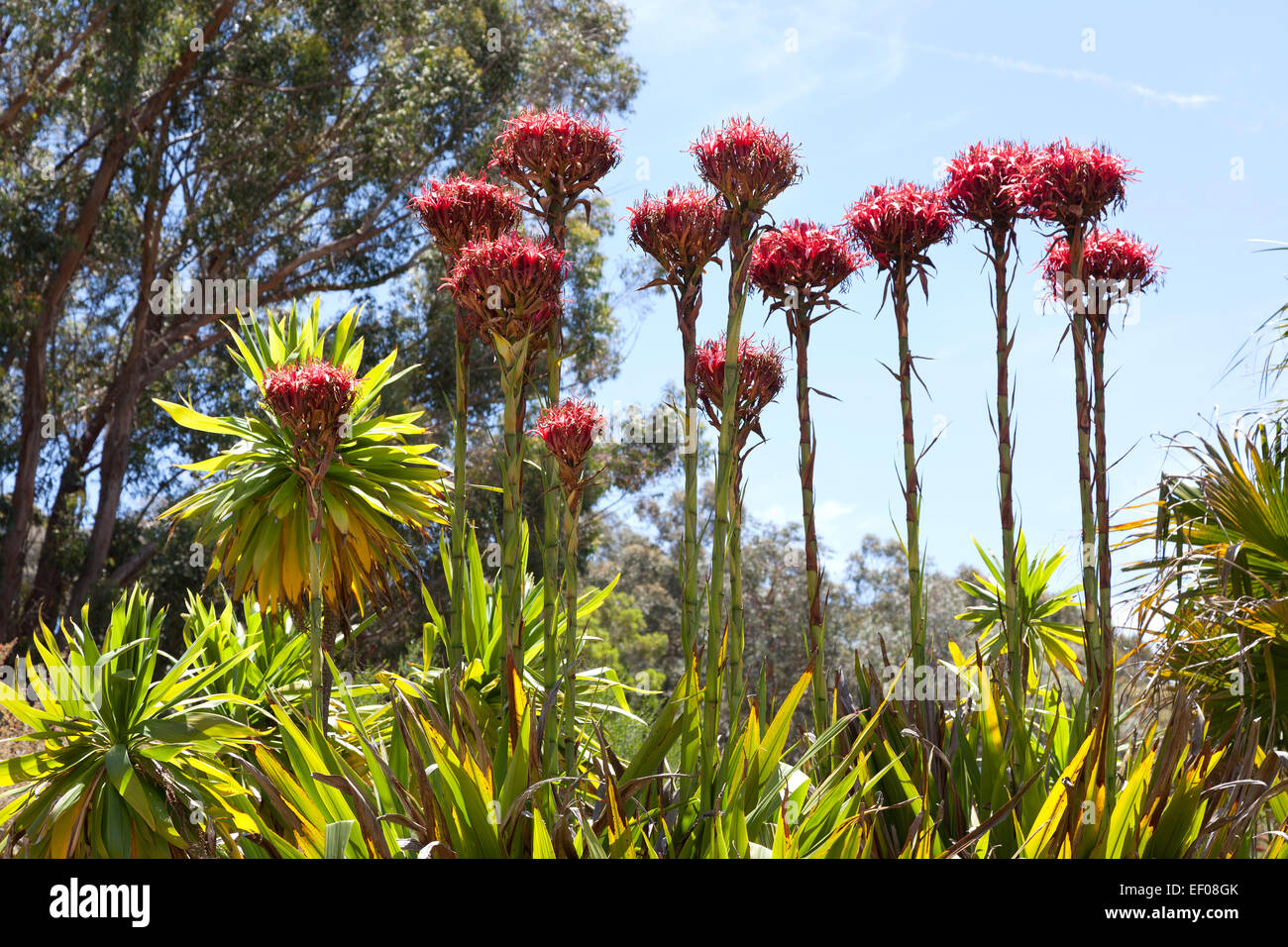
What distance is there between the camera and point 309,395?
2783 mm

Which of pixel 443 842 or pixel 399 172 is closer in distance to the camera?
pixel 443 842

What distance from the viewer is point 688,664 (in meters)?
2.61

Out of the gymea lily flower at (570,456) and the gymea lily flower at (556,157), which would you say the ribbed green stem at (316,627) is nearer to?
the gymea lily flower at (570,456)

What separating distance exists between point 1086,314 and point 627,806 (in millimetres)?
1962

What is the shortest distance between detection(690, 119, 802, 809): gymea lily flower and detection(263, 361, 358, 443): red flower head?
114cm

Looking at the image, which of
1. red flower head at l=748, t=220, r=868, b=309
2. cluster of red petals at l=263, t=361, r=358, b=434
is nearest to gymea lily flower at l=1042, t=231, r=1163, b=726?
red flower head at l=748, t=220, r=868, b=309

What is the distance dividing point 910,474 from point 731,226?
3.26 feet

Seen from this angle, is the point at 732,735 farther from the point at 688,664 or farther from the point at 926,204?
the point at 926,204

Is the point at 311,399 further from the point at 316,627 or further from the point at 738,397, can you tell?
→ the point at 738,397

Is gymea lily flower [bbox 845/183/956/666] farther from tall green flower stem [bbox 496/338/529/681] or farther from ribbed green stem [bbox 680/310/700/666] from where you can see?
tall green flower stem [bbox 496/338/529/681]

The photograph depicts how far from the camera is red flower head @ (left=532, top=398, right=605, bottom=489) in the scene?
8.12ft

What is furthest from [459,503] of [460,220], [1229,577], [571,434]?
[1229,577]

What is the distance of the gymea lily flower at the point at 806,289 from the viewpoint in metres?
2.88
